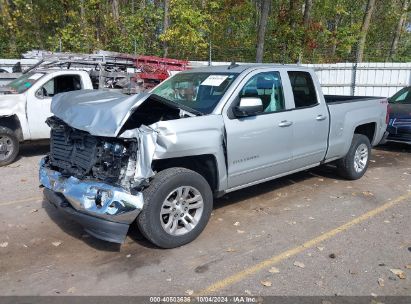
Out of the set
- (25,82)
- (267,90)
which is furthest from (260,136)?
(25,82)

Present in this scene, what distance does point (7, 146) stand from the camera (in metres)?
8.16

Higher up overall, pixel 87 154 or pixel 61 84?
pixel 61 84

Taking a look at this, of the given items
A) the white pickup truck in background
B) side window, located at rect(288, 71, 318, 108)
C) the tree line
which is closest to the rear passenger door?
side window, located at rect(288, 71, 318, 108)

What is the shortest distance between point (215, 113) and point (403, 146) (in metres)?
7.67

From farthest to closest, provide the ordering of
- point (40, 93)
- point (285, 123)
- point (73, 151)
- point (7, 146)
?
point (40, 93)
point (7, 146)
point (285, 123)
point (73, 151)

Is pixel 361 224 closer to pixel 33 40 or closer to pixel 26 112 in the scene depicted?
pixel 26 112

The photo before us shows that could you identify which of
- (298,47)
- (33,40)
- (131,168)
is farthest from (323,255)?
(33,40)

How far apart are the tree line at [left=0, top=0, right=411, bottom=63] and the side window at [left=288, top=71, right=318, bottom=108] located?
48.0ft

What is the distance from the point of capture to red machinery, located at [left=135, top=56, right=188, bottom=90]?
39.9ft

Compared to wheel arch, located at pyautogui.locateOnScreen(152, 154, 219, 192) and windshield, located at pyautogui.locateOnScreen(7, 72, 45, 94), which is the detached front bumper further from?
windshield, located at pyautogui.locateOnScreen(7, 72, 45, 94)

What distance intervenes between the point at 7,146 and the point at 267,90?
5531mm

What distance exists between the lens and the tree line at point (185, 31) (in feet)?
69.7

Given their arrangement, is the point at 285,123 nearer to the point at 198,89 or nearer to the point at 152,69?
the point at 198,89

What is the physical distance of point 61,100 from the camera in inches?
193
